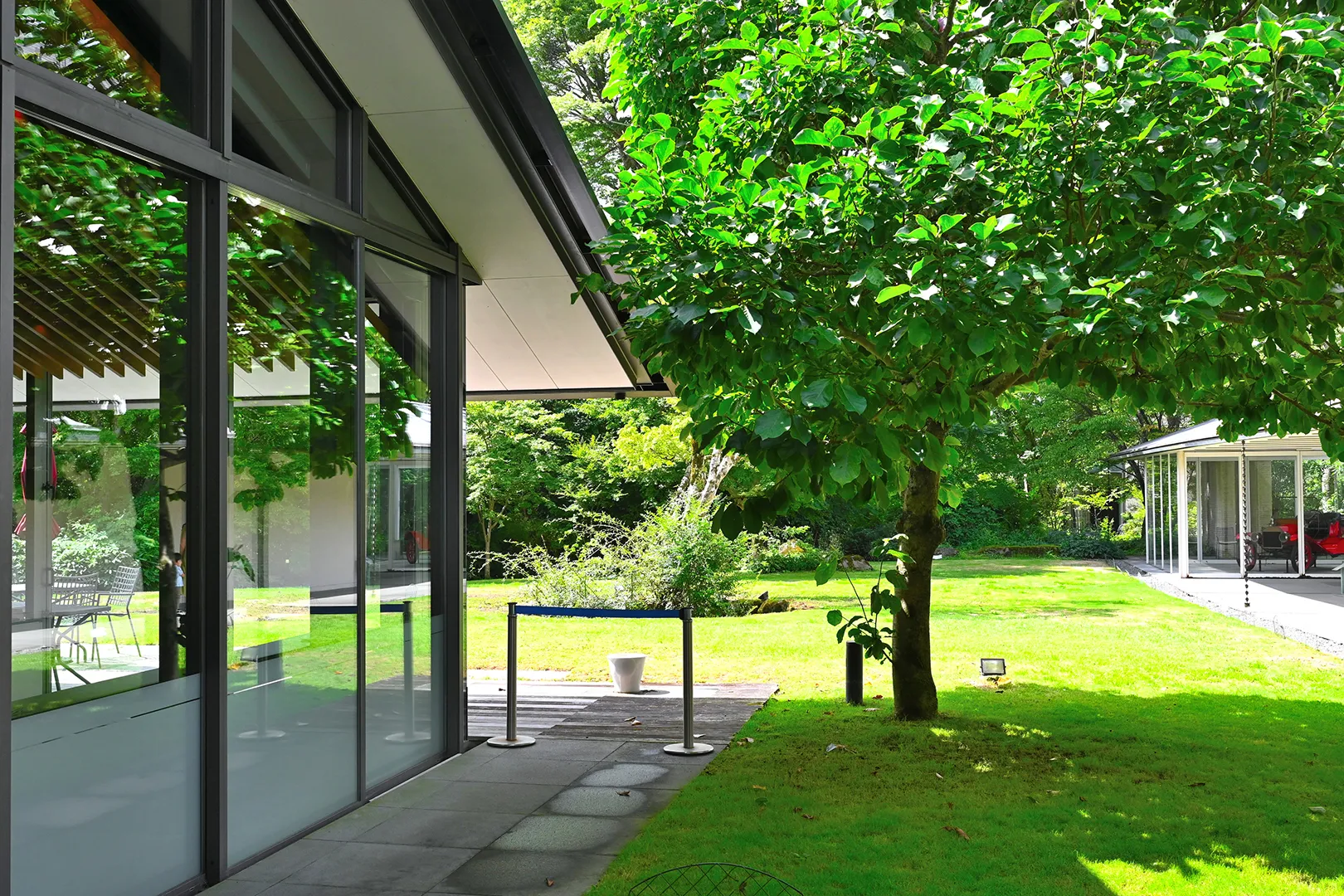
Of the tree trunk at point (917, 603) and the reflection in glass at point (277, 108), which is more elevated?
the reflection in glass at point (277, 108)

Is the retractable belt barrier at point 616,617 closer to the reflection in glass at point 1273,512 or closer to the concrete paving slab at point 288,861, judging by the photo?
the concrete paving slab at point 288,861

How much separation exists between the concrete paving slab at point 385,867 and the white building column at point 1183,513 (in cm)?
2067

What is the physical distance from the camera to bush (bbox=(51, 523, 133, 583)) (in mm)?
4410

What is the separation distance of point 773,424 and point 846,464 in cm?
31

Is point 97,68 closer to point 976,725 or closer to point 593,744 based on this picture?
point 593,744

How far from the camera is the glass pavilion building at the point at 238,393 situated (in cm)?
435

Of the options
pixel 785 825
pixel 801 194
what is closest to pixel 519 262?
pixel 801 194

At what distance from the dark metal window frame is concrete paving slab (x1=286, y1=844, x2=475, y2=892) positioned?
0.36 meters

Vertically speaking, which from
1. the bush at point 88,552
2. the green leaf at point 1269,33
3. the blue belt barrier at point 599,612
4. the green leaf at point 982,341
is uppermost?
the green leaf at point 1269,33

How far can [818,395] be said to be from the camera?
13.4 ft

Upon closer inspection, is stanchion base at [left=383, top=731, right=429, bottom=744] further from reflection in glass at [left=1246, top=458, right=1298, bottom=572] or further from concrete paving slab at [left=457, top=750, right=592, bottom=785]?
reflection in glass at [left=1246, top=458, right=1298, bottom=572]

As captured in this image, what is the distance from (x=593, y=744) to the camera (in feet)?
27.7

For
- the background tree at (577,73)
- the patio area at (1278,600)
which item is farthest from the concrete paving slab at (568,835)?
the background tree at (577,73)

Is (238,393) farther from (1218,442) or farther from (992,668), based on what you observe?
(1218,442)
